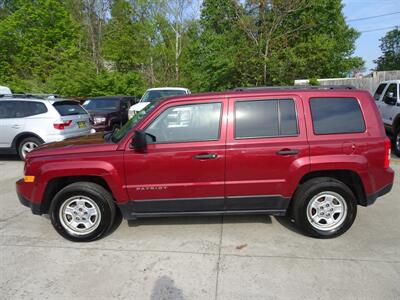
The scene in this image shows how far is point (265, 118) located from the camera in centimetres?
396

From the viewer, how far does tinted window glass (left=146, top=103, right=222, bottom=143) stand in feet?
12.9

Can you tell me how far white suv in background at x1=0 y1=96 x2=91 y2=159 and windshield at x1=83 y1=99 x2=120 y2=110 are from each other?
152 inches

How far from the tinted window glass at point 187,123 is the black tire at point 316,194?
4.14 ft

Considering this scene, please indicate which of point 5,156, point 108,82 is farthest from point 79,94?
point 5,156

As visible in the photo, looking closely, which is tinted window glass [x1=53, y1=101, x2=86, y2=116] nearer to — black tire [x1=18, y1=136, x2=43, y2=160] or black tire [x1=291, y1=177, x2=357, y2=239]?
black tire [x1=18, y1=136, x2=43, y2=160]

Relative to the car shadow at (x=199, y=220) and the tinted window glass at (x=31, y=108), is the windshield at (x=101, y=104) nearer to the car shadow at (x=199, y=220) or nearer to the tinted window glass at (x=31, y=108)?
the tinted window glass at (x=31, y=108)

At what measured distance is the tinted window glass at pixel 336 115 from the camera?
13.0 ft

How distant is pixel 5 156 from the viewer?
9.90 meters

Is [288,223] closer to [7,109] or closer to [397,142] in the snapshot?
[397,142]

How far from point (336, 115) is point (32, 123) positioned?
7.39 metres

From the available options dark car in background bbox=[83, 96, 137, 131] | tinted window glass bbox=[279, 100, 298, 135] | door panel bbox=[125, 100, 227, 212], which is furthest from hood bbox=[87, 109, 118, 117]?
tinted window glass bbox=[279, 100, 298, 135]

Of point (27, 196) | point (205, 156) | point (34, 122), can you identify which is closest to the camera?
point (205, 156)

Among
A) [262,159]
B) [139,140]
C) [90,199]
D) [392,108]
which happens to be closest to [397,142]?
[392,108]

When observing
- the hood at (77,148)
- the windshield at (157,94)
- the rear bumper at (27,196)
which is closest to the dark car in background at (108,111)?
the windshield at (157,94)
